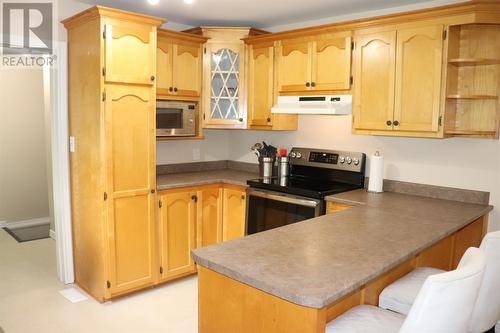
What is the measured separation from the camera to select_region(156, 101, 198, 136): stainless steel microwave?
384 centimetres

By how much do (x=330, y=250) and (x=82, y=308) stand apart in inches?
89.9

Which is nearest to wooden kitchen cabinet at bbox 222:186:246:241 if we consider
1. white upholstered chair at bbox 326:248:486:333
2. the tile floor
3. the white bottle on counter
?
the tile floor

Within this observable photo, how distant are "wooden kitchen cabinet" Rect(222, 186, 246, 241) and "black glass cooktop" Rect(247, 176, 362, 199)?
0.77ft

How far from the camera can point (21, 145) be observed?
5586 millimetres

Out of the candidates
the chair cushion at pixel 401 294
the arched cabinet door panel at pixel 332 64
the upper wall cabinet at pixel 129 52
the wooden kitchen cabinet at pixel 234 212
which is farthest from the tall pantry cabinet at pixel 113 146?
the chair cushion at pixel 401 294

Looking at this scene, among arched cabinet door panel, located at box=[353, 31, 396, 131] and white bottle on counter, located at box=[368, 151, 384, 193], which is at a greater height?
arched cabinet door panel, located at box=[353, 31, 396, 131]

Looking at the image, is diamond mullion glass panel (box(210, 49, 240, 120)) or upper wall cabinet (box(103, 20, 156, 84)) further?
diamond mullion glass panel (box(210, 49, 240, 120))

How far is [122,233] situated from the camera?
3.42 meters

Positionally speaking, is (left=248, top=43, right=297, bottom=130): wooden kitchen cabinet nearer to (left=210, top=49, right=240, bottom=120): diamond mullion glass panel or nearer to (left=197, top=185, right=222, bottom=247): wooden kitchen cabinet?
(left=210, top=49, right=240, bottom=120): diamond mullion glass panel

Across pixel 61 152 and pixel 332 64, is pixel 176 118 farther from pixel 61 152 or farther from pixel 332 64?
pixel 332 64

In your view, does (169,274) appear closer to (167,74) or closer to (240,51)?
(167,74)

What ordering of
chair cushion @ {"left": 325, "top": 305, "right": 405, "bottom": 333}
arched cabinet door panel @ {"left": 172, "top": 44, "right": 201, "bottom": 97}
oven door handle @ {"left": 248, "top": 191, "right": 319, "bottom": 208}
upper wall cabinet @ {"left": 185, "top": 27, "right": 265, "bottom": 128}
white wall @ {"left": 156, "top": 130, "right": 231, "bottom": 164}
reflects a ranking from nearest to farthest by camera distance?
chair cushion @ {"left": 325, "top": 305, "right": 405, "bottom": 333} < oven door handle @ {"left": 248, "top": 191, "right": 319, "bottom": 208} < arched cabinet door panel @ {"left": 172, "top": 44, "right": 201, "bottom": 97} < upper wall cabinet @ {"left": 185, "top": 27, "right": 265, "bottom": 128} < white wall @ {"left": 156, "top": 130, "right": 231, "bottom": 164}

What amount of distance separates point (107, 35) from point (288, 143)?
6.51 ft

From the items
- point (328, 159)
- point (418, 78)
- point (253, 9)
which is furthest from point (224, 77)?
point (418, 78)
